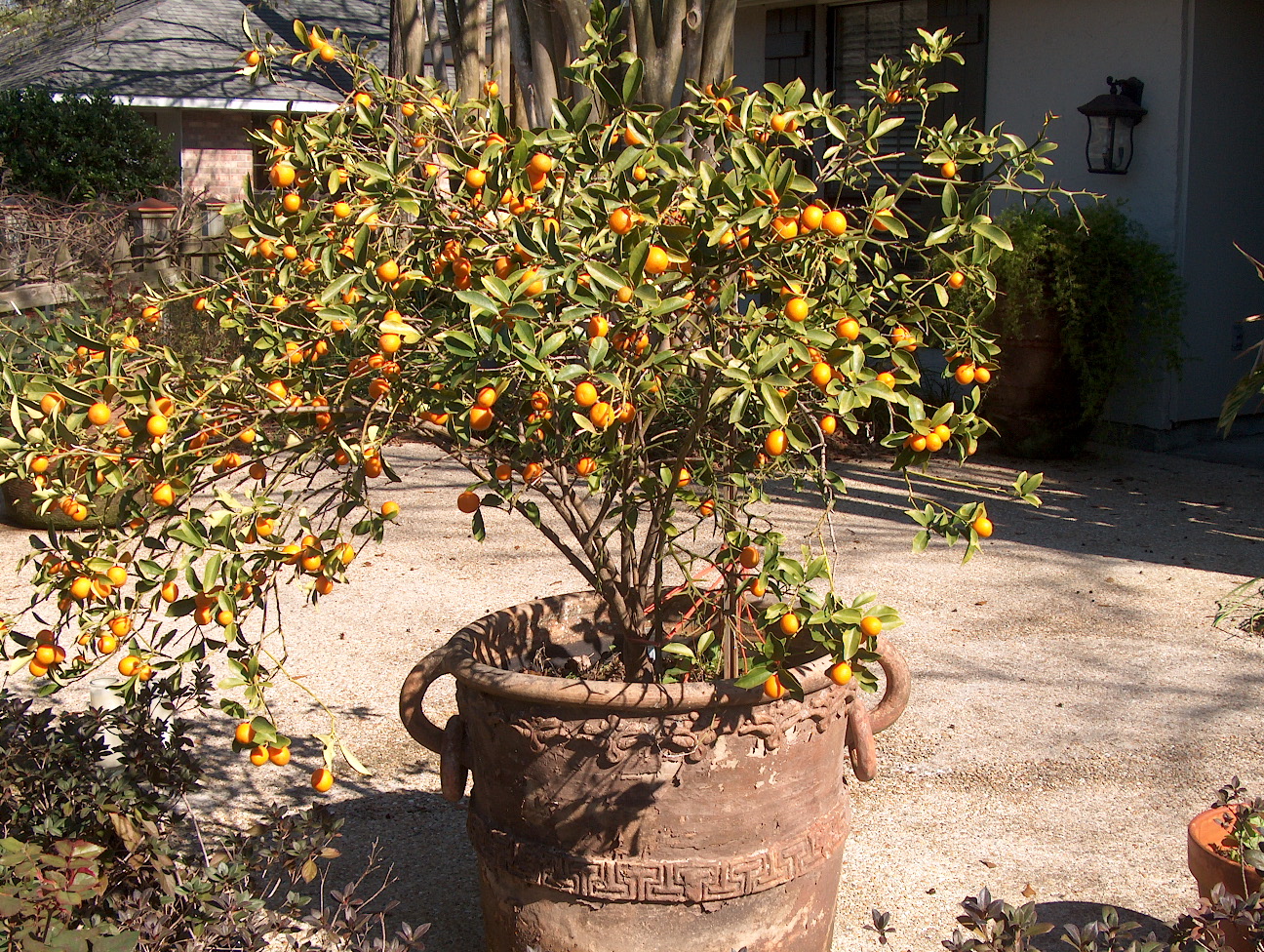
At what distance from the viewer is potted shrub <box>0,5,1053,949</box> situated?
6.34 ft

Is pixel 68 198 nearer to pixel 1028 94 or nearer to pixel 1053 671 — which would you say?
pixel 1028 94

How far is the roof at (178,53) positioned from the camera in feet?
58.5

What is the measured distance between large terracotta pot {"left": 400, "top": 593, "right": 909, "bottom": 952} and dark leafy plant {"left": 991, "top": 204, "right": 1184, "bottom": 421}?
552 cm

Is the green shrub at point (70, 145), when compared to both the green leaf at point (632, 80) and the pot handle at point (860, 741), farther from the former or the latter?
the green leaf at point (632, 80)

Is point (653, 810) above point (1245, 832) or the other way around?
above

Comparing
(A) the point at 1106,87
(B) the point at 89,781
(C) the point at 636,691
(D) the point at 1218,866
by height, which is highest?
(A) the point at 1106,87

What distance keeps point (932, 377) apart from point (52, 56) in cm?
1780

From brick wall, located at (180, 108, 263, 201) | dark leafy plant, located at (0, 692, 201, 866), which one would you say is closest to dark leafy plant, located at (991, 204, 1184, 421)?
dark leafy plant, located at (0, 692, 201, 866)

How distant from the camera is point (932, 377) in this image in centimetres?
889

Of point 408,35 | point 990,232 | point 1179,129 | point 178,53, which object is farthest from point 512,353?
point 178,53

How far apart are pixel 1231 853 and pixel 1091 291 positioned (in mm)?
5490

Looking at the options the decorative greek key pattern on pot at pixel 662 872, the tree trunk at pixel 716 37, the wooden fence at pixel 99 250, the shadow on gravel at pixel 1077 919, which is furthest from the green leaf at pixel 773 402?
the wooden fence at pixel 99 250

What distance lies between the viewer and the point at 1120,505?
6.89 m

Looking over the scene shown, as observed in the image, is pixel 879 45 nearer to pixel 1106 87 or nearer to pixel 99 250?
pixel 1106 87
